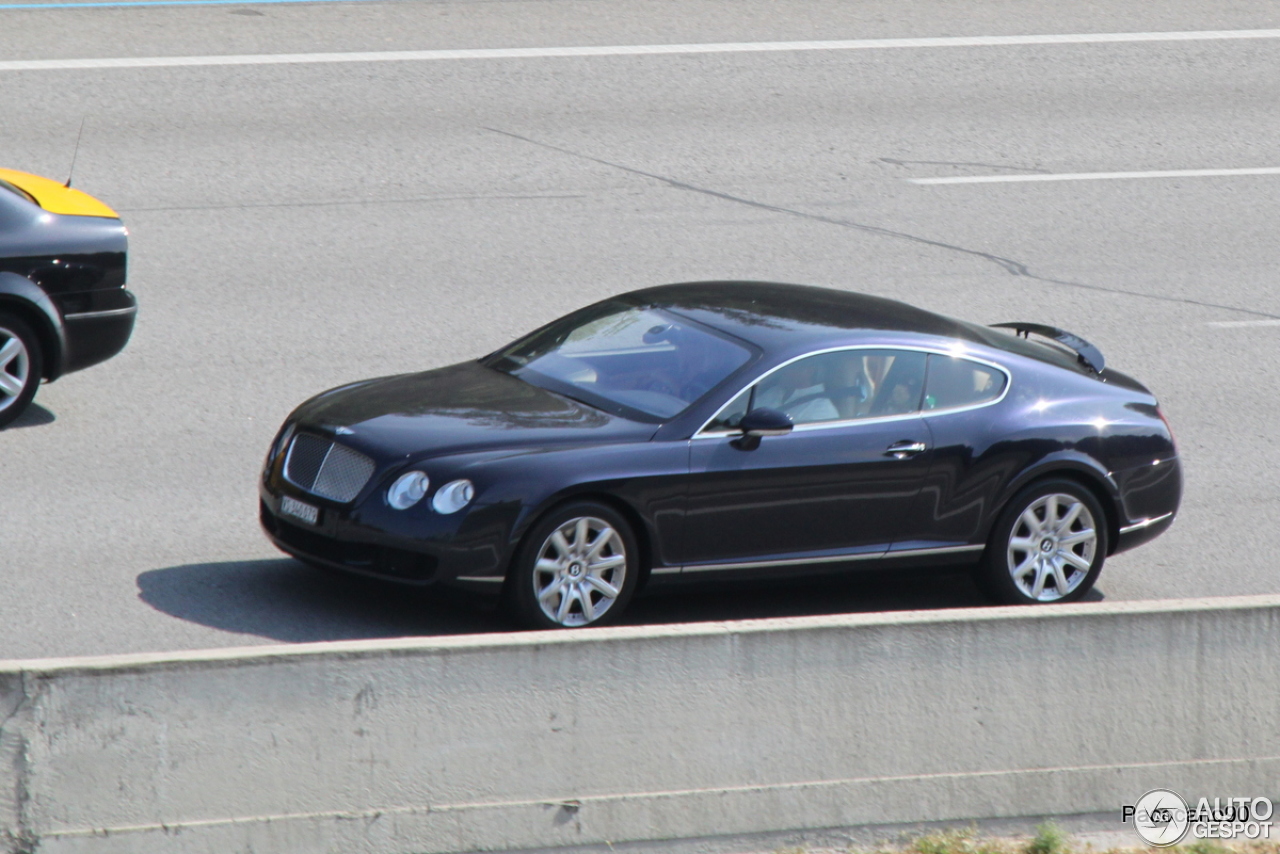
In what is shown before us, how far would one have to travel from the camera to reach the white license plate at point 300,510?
24.2 ft

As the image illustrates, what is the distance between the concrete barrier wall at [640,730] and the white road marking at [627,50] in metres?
11.6

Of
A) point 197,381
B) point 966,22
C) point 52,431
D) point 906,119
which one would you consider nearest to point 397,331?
point 197,381

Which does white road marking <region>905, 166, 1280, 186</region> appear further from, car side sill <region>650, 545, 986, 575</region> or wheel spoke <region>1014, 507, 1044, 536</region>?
car side sill <region>650, 545, 986, 575</region>

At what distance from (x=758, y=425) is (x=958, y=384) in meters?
1.16

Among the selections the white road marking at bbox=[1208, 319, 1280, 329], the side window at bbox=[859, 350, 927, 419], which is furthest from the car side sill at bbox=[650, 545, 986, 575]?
the white road marking at bbox=[1208, 319, 1280, 329]

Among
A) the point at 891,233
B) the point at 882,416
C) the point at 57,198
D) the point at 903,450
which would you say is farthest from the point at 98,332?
the point at 891,233

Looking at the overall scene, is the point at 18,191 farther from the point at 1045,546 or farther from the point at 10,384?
the point at 1045,546

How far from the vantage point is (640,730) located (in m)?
6.25

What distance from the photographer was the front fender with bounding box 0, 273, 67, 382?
9641mm

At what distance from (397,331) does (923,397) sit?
15.3ft

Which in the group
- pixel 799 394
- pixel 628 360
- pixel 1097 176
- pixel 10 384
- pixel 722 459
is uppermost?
pixel 1097 176

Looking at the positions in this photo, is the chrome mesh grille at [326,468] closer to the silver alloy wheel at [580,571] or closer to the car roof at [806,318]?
the silver alloy wheel at [580,571]

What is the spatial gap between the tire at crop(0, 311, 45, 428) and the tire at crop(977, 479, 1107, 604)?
5.32 m

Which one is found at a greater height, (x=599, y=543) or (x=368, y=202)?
(x=368, y=202)
